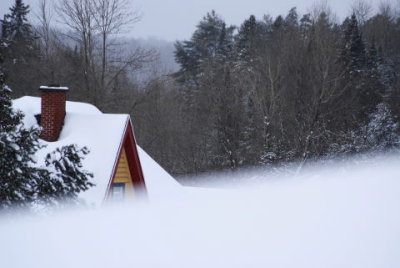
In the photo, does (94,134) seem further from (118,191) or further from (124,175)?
(118,191)

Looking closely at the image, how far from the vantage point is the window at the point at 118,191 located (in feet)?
39.3


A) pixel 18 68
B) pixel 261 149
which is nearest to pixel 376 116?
pixel 261 149

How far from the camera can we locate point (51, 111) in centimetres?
1225

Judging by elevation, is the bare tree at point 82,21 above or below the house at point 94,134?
above

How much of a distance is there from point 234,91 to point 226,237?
2958cm

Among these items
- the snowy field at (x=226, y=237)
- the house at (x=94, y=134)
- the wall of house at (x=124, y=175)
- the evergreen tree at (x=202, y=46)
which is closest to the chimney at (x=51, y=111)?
the house at (x=94, y=134)

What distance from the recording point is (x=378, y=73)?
4012cm

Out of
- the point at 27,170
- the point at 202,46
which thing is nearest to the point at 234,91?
the point at 202,46

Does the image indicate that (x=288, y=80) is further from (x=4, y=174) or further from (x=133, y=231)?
(x=133, y=231)

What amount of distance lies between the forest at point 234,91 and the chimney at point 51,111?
37.3 feet

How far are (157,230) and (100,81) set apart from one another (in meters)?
28.4

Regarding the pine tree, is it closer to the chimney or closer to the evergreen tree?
the chimney

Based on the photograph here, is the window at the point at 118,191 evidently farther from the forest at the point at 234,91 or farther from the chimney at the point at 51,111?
the forest at the point at 234,91

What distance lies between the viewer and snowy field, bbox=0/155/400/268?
1.80 metres
